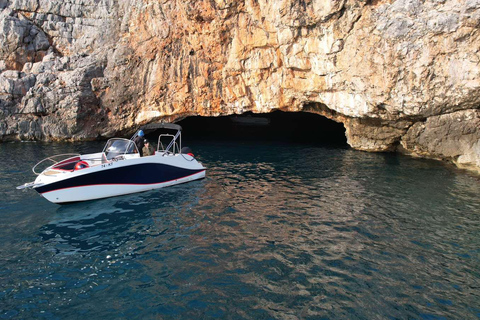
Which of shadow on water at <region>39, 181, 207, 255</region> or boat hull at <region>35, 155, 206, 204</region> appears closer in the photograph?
shadow on water at <region>39, 181, 207, 255</region>

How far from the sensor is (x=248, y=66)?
22719 mm

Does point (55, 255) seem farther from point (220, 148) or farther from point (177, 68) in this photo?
point (177, 68)

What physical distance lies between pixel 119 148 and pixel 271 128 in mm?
24829

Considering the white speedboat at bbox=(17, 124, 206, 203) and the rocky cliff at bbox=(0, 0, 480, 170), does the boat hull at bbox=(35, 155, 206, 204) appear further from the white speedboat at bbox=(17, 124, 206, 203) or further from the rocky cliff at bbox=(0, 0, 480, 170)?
the rocky cliff at bbox=(0, 0, 480, 170)

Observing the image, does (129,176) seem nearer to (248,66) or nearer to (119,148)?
(119,148)

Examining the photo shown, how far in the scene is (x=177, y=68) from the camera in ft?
83.1

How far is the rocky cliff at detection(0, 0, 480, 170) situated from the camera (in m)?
16.2

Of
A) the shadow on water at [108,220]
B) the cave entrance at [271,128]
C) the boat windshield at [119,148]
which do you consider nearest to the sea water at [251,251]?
the shadow on water at [108,220]

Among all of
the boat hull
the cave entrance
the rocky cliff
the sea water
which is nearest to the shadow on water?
the sea water

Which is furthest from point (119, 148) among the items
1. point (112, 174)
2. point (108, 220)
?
point (108, 220)

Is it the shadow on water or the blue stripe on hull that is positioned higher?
the blue stripe on hull

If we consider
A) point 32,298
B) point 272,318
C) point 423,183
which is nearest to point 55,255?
point 32,298

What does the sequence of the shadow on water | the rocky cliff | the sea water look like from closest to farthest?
the sea water → the shadow on water → the rocky cliff

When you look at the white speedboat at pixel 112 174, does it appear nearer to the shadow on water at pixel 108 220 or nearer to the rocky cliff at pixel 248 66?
the shadow on water at pixel 108 220
